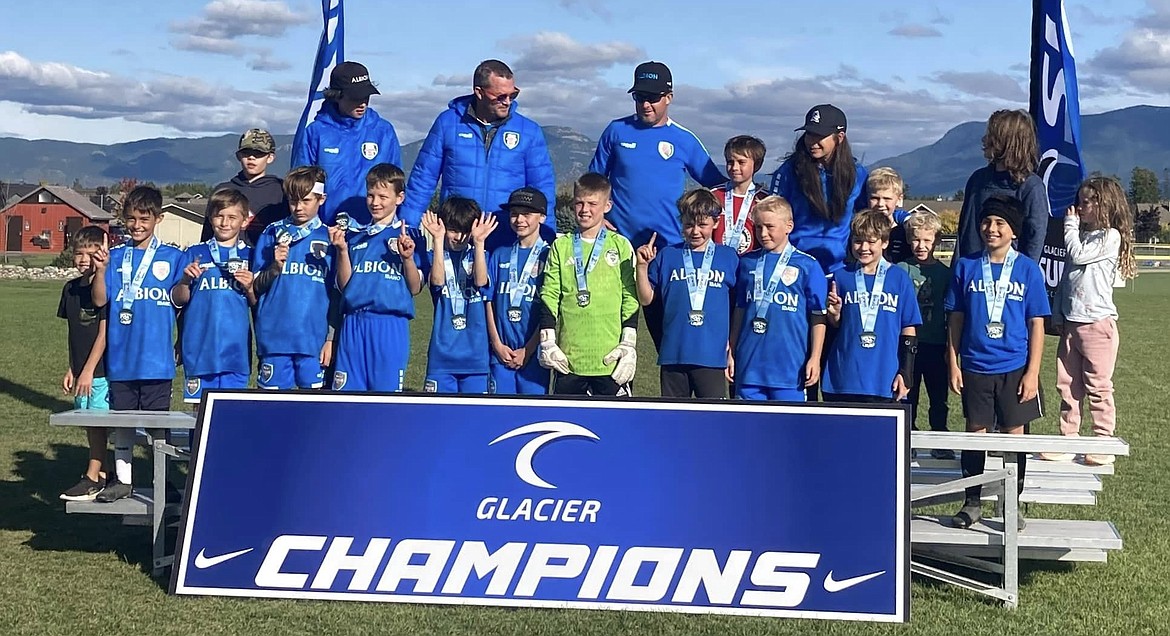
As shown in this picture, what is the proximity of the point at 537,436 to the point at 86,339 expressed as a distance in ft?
11.4

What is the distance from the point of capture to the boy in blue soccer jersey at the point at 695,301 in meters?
6.46

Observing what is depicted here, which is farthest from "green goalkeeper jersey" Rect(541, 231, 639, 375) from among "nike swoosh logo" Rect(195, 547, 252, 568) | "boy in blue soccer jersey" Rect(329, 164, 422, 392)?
"nike swoosh logo" Rect(195, 547, 252, 568)

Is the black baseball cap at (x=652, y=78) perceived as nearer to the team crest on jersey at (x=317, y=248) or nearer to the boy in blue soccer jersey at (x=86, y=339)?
the team crest on jersey at (x=317, y=248)

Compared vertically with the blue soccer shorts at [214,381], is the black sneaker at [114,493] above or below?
below

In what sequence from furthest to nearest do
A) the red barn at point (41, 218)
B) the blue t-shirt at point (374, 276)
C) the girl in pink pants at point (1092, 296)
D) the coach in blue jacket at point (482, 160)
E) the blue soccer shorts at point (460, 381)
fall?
the red barn at point (41, 218), the girl in pink pants at point (1092, 296), the coach in blue jacket at point (482, 160), the blue soccer shorts at point (460, 381), the blue t-shirt at point (374, 276)

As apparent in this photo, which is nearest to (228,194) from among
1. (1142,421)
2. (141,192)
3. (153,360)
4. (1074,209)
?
(141,192)

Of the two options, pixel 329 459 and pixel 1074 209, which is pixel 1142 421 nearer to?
pixel 1074 209

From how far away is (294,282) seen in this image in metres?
6.77

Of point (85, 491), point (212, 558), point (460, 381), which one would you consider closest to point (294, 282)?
point (460, 381)

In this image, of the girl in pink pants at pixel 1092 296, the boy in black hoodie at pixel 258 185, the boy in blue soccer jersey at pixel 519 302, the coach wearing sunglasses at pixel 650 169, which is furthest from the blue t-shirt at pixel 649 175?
the girl in pink pants at pixel 1092 296

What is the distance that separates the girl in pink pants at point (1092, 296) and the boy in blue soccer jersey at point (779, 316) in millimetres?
2156

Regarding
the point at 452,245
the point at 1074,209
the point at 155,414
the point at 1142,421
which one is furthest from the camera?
the point at 1142,421

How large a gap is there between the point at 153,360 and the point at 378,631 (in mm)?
2633

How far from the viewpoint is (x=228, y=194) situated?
271 inches
